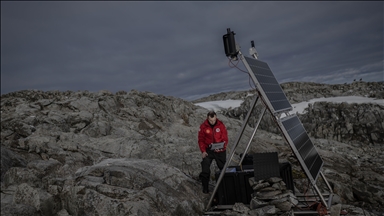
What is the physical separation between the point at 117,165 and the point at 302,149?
6435 mm

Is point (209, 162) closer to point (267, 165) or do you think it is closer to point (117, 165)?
point (267, 165)

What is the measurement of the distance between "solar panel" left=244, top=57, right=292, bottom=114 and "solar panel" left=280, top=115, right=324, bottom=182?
17.2 inches

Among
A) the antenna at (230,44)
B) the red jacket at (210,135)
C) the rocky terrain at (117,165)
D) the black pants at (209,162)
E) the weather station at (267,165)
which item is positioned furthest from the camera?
the red jacket at (210,135)

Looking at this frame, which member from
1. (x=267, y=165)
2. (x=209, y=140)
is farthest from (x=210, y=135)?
(x=267, y=165)

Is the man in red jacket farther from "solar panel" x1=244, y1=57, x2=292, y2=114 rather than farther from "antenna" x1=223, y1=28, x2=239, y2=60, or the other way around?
"antenna" x1=223, y1=28, x2=239, y2=60

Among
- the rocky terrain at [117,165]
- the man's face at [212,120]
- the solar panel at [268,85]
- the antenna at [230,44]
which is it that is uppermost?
the antenna at [230,44]

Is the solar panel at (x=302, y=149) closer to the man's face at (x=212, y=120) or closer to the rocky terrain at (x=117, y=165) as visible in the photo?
the rocky terrain at (x=117, y=165)

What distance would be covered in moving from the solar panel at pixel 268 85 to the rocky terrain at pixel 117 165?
313cm

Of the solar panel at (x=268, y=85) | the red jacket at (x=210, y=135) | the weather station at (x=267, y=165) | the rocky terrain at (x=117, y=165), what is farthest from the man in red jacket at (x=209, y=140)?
the solar panel at (x=268, y=85)

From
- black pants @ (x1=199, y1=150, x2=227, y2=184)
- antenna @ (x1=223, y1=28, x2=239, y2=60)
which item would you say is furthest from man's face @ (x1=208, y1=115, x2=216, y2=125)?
antenna @ (x1=223, y1=28, x2=239, y2=60)

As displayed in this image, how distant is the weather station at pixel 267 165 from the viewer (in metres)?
6.62

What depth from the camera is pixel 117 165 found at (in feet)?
30.3

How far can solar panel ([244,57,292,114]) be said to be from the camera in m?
6.78

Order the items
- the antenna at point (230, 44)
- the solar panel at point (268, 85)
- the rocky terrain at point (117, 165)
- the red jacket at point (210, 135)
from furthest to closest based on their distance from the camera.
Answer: the red jacket at point (210, 135) → the rocky terrain at point (117, 165) → the antenna at point (230, 44) → the solar panel at point (268, 85)
